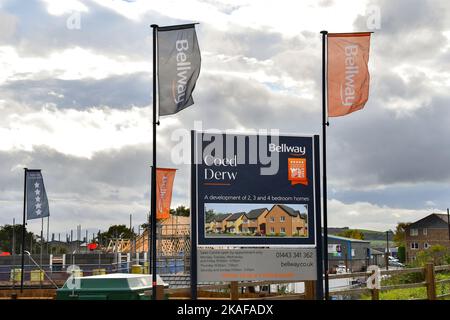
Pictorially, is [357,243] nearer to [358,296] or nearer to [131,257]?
[131,257]

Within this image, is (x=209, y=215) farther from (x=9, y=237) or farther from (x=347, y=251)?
(x=9, y=237)

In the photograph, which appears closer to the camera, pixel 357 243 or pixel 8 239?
pixel 357 243

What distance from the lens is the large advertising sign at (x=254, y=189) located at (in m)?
15.8

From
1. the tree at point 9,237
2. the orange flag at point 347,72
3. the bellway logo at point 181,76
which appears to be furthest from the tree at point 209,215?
the tree at point 9,237

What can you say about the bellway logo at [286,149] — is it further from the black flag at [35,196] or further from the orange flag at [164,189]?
the black flag at [35,196]

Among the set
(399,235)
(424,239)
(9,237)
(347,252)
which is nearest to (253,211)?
(347,252)

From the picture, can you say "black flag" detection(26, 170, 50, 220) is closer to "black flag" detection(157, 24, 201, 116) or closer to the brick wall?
"black flag" detection(157, 24, 201, 116)

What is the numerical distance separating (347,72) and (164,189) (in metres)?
15.9

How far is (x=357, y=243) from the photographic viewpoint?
10950 centimetres

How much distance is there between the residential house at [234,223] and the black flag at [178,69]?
11.6 feet

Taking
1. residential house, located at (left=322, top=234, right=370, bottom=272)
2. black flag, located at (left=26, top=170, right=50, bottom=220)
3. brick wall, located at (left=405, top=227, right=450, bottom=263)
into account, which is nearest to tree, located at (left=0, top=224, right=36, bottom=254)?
residential house, located at (left=322, top=234, right=370, bottom=272)

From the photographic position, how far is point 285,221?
637 inches

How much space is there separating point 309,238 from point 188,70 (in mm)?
5439
